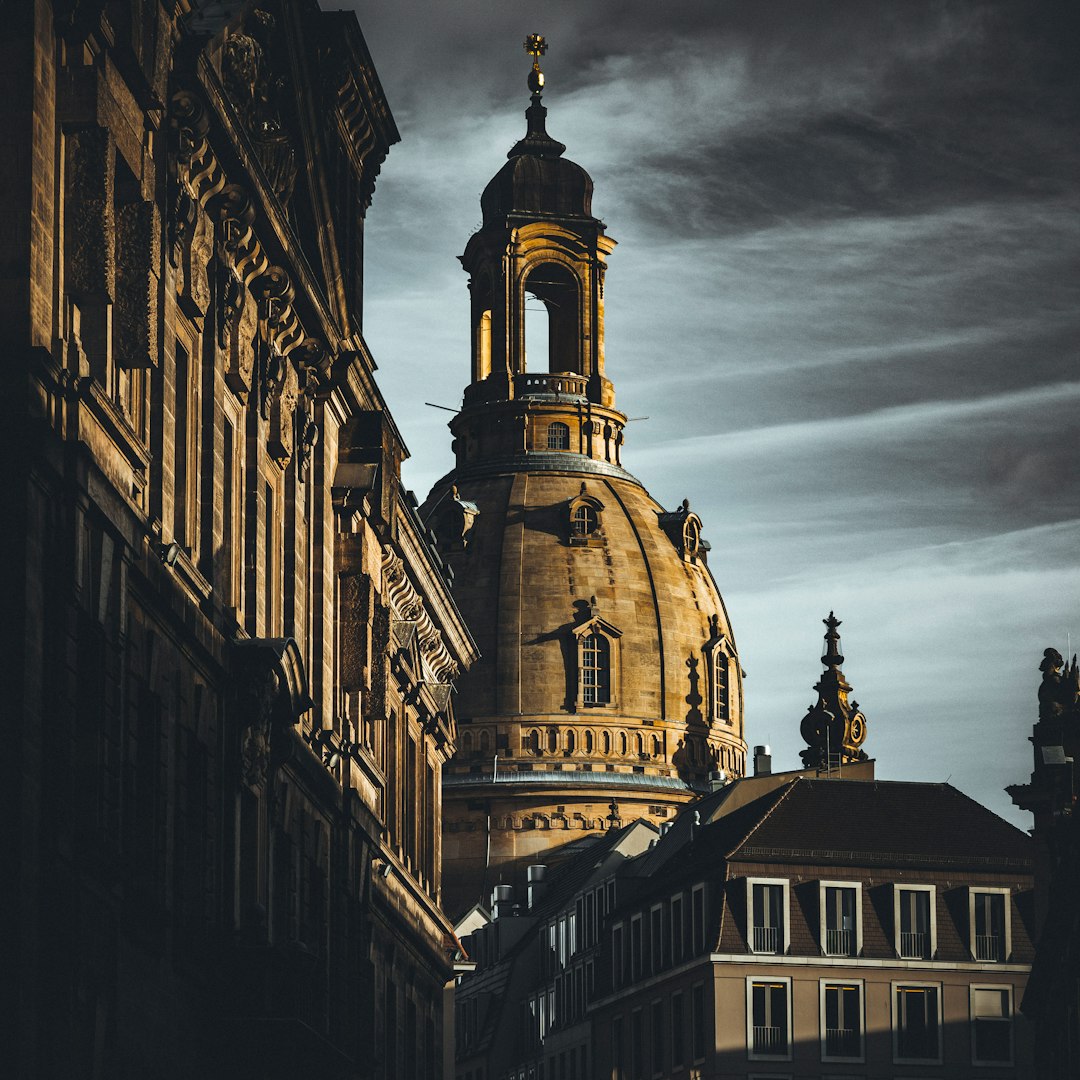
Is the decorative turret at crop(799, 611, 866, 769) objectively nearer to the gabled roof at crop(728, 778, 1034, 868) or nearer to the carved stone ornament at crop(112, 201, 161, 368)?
the gabled roof at crop(728, 778, 1034, 868)

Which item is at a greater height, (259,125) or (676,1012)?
(259,125)

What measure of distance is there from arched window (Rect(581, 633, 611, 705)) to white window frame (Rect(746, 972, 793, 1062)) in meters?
89.2

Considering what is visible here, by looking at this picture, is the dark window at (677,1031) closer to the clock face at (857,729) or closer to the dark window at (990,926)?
the dark window at (990,926)

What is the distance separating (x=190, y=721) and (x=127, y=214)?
868 centimetres

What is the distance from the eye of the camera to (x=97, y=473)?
4181cm

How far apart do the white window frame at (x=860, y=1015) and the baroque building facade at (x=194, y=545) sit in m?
35.4

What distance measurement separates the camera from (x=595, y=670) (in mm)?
199125

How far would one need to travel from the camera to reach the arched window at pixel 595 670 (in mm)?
198750

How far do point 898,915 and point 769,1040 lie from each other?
6.75 m

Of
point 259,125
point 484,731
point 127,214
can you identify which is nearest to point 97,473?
point 127,214

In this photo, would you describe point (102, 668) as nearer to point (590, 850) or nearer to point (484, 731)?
point (590, 850)

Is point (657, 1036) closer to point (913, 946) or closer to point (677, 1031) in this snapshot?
point (677, 1031)

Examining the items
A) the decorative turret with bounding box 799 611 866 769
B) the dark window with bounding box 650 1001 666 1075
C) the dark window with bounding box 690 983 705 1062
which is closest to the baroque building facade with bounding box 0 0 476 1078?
the dark window with bounding box 690 983 705 1062

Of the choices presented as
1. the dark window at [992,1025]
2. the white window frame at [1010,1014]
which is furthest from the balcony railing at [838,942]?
the dark window at [992,1025]
